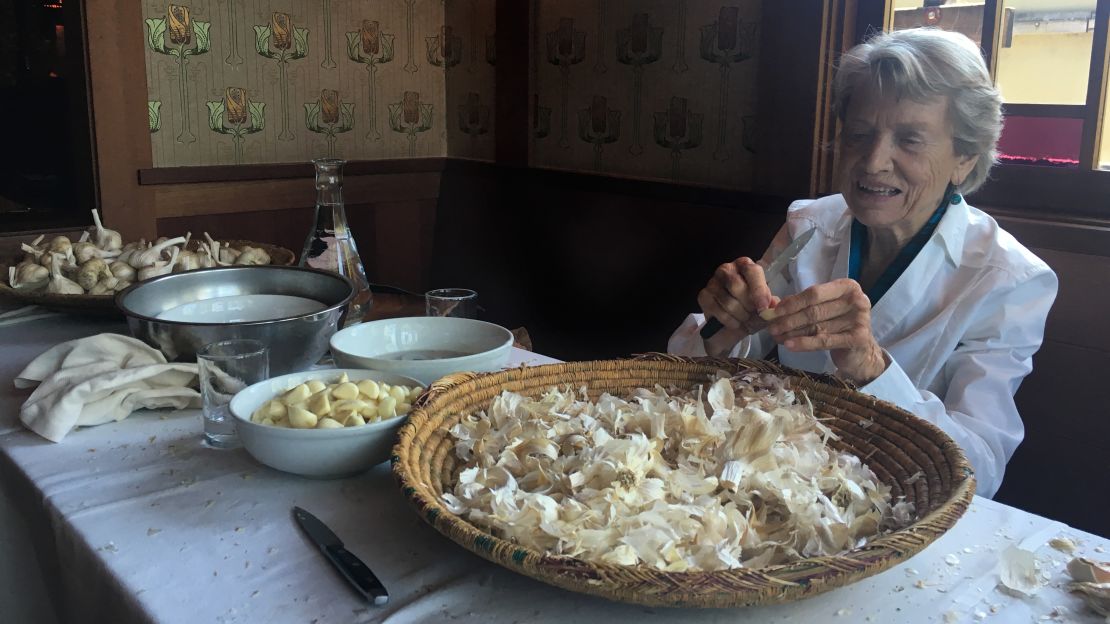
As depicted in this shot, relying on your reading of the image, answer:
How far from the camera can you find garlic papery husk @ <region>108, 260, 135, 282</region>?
169 cm

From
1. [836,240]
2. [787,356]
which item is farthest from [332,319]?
[836,240]

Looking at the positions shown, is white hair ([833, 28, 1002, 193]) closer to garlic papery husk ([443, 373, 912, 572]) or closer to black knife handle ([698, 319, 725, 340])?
black knife handle ([698, 319, 725, 340])

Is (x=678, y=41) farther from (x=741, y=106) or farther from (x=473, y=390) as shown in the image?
(x=473, y=390)

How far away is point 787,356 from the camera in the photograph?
173 centimetres

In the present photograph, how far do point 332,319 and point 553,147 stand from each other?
2347 millimetres

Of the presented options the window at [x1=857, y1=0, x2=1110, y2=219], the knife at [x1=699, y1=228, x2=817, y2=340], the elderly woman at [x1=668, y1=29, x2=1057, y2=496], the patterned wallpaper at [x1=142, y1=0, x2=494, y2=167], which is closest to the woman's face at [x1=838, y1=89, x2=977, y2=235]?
the elderly woman at [x1=668, y1=29, x2=1057, y2=496]

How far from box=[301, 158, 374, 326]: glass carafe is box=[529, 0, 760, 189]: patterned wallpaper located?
60.4 inches

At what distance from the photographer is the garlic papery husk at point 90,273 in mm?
1648

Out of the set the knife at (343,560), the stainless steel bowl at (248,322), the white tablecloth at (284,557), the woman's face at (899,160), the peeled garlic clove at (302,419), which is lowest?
the white tablecloth at (284,557)

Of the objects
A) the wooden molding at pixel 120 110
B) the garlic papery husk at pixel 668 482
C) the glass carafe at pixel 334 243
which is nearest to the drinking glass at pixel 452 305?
the glass carafe at pixel 334 243

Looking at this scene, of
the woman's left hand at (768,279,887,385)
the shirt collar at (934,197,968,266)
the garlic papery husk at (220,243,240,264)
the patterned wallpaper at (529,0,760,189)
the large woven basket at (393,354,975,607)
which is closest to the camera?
the large woven basket at (393,354,975,607)

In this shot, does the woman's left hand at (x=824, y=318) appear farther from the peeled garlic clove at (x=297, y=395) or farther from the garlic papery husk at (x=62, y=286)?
the garlic papery husk at (x=62, y=286)

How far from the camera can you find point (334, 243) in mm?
1643

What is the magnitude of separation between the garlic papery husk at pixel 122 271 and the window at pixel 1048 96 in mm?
1922
